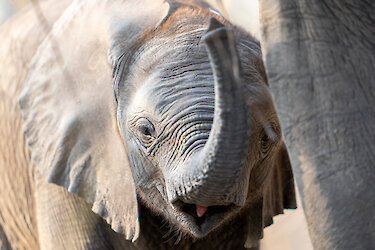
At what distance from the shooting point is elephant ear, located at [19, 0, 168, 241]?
233cm

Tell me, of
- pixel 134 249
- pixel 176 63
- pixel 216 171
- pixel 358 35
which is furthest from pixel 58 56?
pixel 358 35

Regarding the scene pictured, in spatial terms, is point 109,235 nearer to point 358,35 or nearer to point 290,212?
point 358,35

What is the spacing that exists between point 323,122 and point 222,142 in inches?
11.5

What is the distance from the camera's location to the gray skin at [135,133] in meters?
2.03

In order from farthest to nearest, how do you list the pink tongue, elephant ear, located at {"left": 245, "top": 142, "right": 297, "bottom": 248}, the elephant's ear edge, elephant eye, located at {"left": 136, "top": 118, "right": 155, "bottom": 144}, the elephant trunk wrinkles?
elephant ear, located at {"left": 245, "top": 142, "right": 297, "bottom": 248}
the elephant's ear edge
elephant eye, located at {"left": 136, "top": 118, "right": 155, "bottom": 144}
the pink tongue
the elephant trunk wrinkles

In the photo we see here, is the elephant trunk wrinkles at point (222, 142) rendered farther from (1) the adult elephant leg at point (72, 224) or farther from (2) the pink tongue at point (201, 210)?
(1) the adult elephant leg at point (72, 224)

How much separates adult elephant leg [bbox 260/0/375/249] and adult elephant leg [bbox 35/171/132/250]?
120cm

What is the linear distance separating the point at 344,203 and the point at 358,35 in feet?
1.17

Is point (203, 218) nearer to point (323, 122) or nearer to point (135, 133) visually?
point (135, 133)

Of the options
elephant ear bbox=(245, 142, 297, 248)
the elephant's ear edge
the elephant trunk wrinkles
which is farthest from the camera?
elephant ear bbox=(245, 142, 297, 248)

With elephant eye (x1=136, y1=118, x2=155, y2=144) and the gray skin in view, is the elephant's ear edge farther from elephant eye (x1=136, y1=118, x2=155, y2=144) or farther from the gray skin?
elephant eye (x1=136, y1=118, x2=155, y2=144)

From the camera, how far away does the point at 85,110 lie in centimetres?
241

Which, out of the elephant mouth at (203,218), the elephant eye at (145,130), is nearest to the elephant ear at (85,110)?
the elephant eye at (145,130)

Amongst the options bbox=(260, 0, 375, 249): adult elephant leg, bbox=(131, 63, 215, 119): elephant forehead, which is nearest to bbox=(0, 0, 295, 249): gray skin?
bbox=(131, 63, 215, 119): elephant forehead
